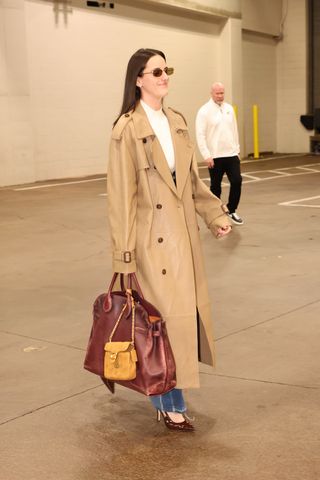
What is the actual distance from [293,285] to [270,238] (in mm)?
2481

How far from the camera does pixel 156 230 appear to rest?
360 centimetres

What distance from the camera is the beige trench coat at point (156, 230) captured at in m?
3.56

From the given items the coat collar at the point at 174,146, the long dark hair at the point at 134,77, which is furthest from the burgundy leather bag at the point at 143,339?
the long dark hair at the point at 134,77

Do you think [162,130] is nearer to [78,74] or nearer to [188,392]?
[188,392]

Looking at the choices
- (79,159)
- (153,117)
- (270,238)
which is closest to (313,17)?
(79,159)

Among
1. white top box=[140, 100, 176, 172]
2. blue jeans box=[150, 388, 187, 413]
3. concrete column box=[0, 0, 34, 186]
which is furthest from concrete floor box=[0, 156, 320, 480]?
concrete column box=[0, 0, 34, 186]

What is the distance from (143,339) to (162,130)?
1.02 m

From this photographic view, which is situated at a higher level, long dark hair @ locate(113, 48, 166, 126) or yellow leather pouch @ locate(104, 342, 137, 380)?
long dark hair @ locate(113, 48, 166, 126)

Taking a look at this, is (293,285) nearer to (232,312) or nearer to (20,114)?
(232,312)

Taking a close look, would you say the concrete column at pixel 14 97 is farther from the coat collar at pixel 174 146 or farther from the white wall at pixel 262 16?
the coat collar at pixel 174 146

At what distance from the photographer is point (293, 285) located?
265 inches

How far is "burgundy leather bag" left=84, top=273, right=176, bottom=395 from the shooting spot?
3.42 metres

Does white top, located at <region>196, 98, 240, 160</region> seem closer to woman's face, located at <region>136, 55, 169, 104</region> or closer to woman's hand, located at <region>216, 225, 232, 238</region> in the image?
woman's hand, located at <region>216, 225, 232, 238</region>

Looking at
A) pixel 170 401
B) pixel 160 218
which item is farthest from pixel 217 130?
pixel 170 401
